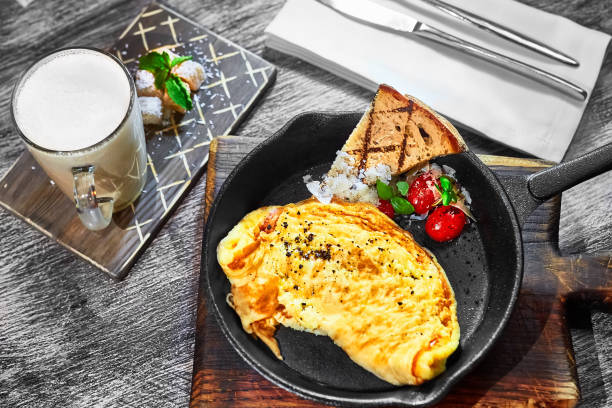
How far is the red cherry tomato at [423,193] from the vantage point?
2.04 meters

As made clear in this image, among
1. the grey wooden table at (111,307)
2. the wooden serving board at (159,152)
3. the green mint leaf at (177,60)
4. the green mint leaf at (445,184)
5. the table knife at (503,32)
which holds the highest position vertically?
the table knife at (503,32)

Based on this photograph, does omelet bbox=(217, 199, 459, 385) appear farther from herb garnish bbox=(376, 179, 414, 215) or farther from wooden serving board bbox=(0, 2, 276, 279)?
wooden serving board bbox=(0, 2, 276, 279)

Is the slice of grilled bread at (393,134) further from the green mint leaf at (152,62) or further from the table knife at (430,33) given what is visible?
the green mint leaf at (152,62)

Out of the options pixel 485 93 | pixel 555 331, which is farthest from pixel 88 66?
pixel 555 331

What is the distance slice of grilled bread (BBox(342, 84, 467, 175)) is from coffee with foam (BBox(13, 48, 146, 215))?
0.69m

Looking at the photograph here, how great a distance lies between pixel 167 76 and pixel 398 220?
0.96 metres

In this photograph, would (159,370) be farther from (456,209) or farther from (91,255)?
(456,209)

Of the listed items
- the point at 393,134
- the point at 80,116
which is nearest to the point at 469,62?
the point at 393,134

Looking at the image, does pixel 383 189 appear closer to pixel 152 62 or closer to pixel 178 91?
pixel 178 91

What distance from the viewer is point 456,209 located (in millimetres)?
2027

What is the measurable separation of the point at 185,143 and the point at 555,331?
4.59 ft

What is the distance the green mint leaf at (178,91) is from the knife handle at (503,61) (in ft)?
2.87

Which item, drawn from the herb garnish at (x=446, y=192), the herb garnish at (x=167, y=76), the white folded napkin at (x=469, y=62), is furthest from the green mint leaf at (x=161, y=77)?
the herb garnish at (x=446, y=192)

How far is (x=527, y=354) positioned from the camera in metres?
2.02
